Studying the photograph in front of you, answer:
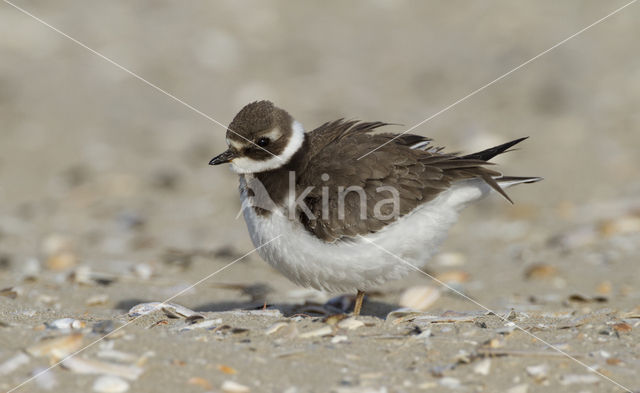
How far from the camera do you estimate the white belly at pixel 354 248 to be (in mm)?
4922

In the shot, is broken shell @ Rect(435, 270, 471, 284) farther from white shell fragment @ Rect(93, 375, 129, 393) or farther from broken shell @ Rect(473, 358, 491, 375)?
white shell fragment @ Rect(93, 375, 129, 393)

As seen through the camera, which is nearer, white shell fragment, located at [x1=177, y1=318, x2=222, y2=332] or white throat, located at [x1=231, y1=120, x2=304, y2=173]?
white shell fragment, located at [x1=177, y1=318, x2=222, y2=332]

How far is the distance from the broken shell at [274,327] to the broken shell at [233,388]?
776 mm

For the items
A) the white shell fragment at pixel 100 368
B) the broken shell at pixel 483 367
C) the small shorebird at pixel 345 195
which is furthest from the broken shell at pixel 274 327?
the broken shell at pixel 483 367

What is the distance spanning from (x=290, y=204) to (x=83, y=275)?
2.72 m

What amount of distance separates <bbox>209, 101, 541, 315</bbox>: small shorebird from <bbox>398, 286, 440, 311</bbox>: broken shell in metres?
0.87

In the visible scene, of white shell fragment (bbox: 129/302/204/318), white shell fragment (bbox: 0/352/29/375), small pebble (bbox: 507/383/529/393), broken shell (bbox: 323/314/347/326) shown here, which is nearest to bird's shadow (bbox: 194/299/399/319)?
broken shell (bbox: 323/314/347/326)

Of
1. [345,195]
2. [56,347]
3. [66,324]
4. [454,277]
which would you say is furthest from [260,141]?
[454,277]

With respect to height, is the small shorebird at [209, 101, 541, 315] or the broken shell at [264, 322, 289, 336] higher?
the small shorebird at [209, 101, 541, 315]

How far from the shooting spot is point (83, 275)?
6.74m

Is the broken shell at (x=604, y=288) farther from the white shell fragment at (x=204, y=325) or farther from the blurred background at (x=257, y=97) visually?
the white shell fragment at (x=204, y=325)

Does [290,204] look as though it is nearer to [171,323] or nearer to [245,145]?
[245,145]

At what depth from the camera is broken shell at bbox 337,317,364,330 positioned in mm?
4578

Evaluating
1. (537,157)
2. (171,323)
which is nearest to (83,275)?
(171,323)
